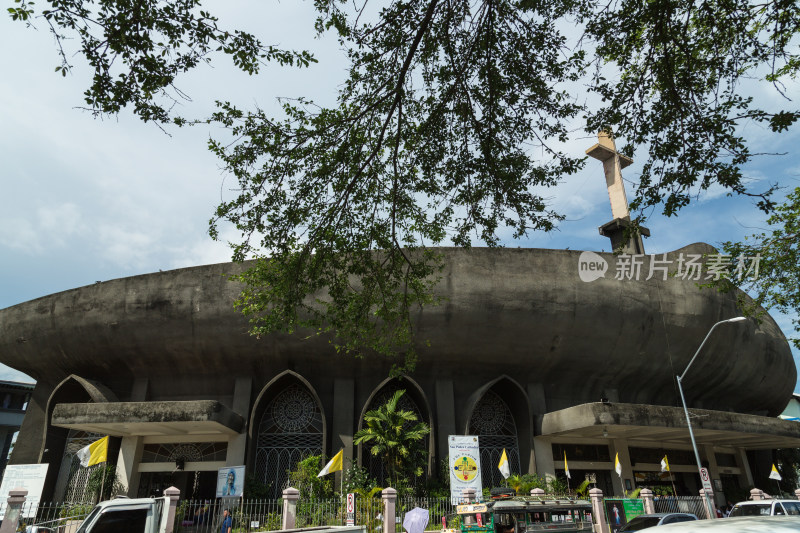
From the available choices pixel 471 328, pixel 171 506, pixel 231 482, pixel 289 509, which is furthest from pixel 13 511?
pixel 471 328

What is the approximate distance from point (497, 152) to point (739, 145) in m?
3.91

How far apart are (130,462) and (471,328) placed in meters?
16.5

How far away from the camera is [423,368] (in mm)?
23984

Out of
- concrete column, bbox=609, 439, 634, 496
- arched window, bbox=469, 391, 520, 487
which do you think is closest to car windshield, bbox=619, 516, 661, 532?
arched window, bbox=469, 391, 520, 487

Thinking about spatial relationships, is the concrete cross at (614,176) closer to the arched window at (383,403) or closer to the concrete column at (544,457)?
the concrete column at (544,457)

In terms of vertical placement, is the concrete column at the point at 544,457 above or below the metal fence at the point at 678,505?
above

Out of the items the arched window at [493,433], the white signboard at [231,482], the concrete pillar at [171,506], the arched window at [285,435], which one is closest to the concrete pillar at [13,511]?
the concrete pillar at [171,506]

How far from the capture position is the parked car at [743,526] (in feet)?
10.4

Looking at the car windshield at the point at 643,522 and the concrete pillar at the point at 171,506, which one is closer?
the car windshield at the point at 643,522

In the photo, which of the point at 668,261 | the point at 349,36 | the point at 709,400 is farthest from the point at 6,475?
the point at 709,400

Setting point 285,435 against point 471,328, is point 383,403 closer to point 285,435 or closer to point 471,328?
point 285,435

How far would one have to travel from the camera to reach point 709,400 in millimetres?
29375

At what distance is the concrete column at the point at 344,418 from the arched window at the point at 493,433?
5.57 metres

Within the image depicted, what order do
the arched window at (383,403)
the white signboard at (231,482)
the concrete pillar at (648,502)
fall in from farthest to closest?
the arched window at (383,403) < the white signboard at (231,482) < the concrete pillar at (648,502)
